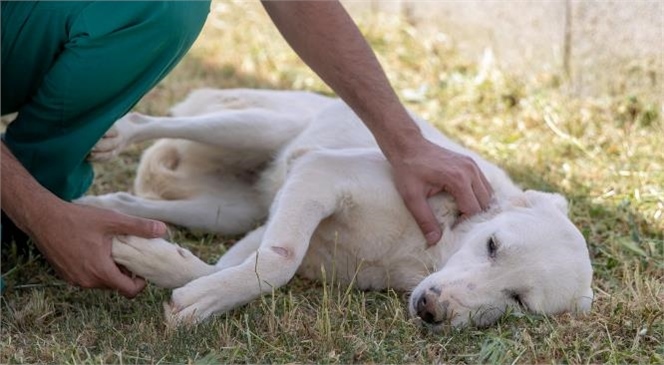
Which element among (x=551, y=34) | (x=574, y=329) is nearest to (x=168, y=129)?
(x=574, y=329)

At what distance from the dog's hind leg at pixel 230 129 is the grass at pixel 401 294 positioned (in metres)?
0.36

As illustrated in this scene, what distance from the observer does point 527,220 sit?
3.22 m

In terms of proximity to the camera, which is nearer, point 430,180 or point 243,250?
point 430,180

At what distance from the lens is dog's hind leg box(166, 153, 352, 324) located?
2939 millimetres

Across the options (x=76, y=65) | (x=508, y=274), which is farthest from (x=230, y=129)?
(x=508, y=274)

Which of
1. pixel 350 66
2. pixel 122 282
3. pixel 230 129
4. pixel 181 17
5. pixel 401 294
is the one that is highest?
pixel 181 17

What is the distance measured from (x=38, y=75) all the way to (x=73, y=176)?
37 cm

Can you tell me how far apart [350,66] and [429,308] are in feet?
2.53

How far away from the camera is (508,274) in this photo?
3.04 meters

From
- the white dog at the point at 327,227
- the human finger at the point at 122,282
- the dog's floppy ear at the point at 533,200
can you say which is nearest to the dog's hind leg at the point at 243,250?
the white dog at the point at 327,227

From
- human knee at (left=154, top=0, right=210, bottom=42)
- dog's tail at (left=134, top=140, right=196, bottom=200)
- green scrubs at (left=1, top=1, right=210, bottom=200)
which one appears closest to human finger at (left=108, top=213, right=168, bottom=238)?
green scrubs at (left=1, top=1, right=210, bottom=200)

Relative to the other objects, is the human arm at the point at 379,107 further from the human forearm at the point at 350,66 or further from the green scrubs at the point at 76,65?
the green scrubs at the point at 76,65

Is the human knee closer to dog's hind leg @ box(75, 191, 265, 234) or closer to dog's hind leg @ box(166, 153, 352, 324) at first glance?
dog's hind leg @ box(166, 153, 352, 324)

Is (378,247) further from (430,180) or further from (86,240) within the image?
(86,240)
